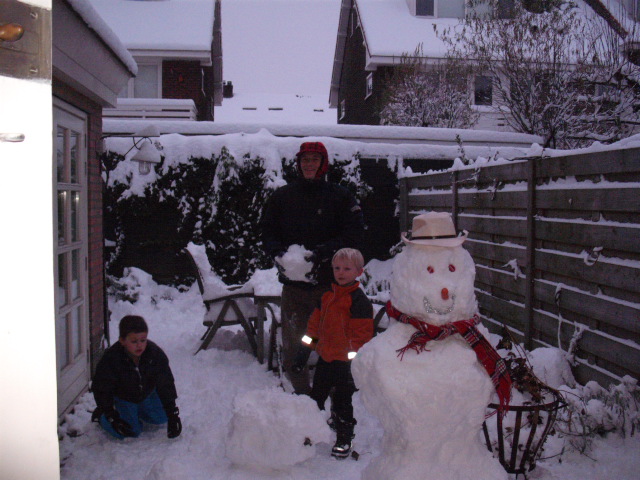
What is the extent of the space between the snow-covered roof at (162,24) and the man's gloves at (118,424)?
560 inches

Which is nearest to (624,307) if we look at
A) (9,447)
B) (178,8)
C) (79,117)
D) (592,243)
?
(592,243)

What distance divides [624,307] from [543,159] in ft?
5.11

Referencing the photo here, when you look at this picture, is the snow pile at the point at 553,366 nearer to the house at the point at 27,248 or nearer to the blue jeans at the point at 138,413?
the blue jeans at the point at 138,413

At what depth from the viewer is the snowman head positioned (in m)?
2.39

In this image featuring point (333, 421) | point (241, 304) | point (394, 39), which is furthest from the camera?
point (394, 39)

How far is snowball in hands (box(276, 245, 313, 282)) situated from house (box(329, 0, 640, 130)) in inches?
472

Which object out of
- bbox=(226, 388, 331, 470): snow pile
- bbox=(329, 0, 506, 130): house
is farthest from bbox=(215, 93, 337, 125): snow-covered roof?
bbox=(226, 388, 331, 470): snow pile

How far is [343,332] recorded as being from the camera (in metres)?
3.70

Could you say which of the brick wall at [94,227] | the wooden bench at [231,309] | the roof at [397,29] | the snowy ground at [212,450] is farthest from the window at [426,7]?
the snowy ground at [212,450]

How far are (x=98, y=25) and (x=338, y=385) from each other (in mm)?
2923

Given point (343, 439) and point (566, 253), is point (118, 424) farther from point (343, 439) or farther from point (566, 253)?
point (566, 253)

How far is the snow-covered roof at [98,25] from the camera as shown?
11.6 feet

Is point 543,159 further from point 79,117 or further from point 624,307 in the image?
point 79,117

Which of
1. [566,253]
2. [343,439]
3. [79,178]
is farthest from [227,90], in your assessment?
[343,439]
